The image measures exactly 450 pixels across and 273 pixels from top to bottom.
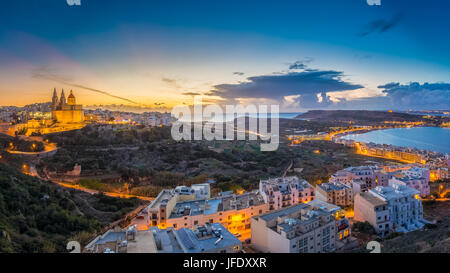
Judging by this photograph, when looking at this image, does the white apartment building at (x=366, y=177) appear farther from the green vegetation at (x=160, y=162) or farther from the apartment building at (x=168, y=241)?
the apartment building at (x=168, y=241)

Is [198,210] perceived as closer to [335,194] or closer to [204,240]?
[204,240]

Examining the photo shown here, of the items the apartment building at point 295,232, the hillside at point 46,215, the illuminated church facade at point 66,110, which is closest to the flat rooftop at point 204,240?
the apartment building at point 295,232

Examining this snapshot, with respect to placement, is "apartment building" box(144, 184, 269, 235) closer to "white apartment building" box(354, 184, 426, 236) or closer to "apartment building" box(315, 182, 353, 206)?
"apartment building" box(315, 182, 353, 206)

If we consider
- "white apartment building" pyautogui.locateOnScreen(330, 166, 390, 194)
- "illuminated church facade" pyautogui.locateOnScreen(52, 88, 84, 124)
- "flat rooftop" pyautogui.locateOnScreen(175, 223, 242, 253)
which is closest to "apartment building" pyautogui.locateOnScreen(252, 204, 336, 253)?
"flat rooftop" pyautogui.locateOnScreen(175, 223, 242, 253)

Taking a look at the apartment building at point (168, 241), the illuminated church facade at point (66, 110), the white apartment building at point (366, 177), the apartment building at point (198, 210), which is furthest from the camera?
the illuminated church facade at point (66, 110)

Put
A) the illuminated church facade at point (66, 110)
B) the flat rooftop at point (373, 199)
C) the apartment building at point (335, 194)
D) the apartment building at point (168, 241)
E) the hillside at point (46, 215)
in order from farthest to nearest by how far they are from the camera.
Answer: the illuminated church facade at point (66, 110), the apartment building at point (335, 194), the flat rooftop at point (373, 199), the hillside at point (46, 215), the apartment building at point (168, 241)

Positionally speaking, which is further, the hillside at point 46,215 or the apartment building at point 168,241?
the hillside at point 46,215
